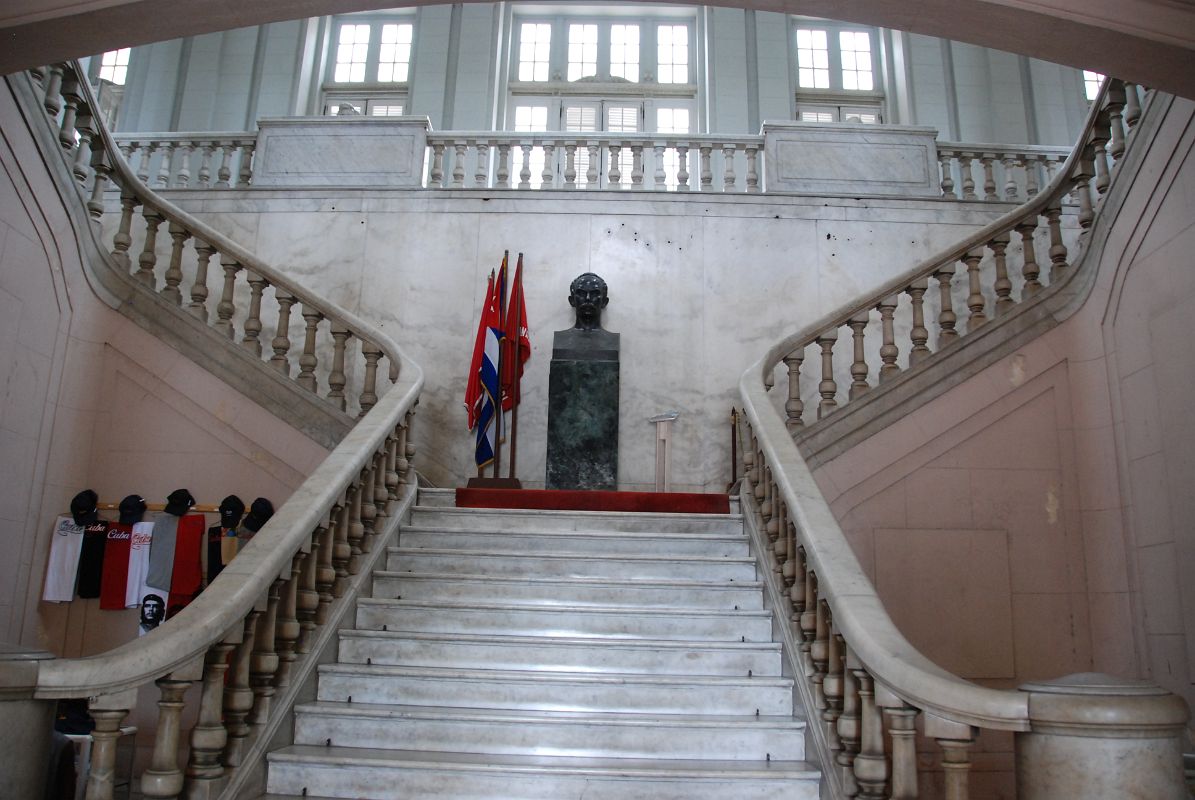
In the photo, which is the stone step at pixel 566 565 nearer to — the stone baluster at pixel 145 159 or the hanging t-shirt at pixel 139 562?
the hanging t-shirt at pixel 139 562

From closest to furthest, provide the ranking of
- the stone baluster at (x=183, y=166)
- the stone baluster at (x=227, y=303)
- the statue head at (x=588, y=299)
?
the stone baluster at (x=227, y=303) < the statue head at (x=588, y=299) < the stone baluster at (x=183, y=166)

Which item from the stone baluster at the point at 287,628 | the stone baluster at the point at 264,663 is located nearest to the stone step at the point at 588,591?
Answer: the stone baluster at the point at 287,628

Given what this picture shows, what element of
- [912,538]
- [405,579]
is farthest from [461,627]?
[912,538]

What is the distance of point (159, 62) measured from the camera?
11.0 metres

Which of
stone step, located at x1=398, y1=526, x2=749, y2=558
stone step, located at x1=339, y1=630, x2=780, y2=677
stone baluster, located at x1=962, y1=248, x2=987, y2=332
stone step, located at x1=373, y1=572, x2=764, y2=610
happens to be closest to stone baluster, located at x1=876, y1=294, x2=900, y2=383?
stone baluster, located at x1=962, y1=248, x2=987, y2=332

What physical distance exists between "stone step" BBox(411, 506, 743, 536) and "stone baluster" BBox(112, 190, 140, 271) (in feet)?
8.38

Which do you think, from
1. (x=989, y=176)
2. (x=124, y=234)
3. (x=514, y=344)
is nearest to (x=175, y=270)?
(x=124, y=234)

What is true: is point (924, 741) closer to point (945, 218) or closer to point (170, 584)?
point (170, 584)

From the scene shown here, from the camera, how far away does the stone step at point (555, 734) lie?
3387mm

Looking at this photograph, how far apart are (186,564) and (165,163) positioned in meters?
4.44

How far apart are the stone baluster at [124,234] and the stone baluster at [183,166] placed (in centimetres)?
242

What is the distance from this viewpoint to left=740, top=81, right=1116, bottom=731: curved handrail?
8.00 ft

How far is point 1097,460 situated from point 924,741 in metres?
1.84

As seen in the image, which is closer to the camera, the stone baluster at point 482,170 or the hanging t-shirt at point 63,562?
the hanging t-shirt at point 63,562
